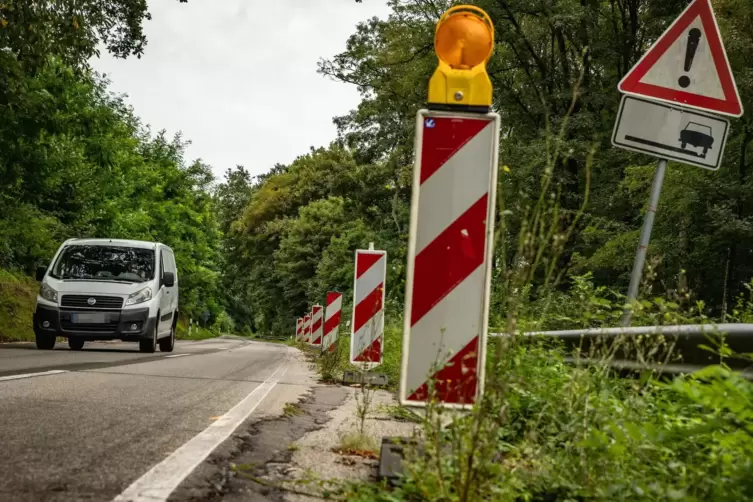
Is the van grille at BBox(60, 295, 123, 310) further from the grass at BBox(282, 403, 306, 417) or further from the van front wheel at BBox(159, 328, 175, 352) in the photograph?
the grass at BBox(282, 403, 306, 417)

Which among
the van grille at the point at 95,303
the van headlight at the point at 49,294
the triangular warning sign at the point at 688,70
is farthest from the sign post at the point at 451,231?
the van headlight at the point at 49,294

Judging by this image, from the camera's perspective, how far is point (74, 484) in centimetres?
318

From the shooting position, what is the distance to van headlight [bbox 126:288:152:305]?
1488 centimetres

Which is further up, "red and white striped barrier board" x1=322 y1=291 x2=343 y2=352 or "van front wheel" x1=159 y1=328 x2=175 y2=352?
"red and white striped barrier board" x1=322 y1=291 x2=343 y2=352

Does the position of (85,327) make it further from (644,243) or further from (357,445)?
(644,243)

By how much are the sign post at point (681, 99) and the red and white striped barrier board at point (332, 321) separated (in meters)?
7.84

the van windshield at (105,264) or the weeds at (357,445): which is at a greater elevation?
the van windshield at (105,264)

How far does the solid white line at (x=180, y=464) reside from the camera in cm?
303

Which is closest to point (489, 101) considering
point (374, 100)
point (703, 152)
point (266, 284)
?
point (703, 152)

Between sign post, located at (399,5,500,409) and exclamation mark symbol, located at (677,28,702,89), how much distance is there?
1870 mm

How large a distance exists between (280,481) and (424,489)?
91 cm

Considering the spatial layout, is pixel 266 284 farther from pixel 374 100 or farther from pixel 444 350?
pixel 444 350

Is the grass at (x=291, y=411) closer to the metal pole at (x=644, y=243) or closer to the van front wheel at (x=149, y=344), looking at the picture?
the metal pole at (x=644, y=243)

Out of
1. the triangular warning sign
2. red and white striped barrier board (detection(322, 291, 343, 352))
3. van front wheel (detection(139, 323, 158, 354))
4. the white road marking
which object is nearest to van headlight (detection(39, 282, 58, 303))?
van front wheel (detection(139, 323, 158, 354))
